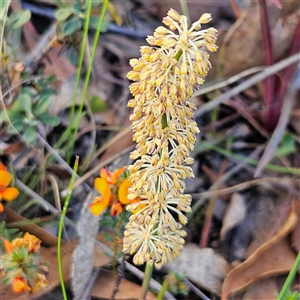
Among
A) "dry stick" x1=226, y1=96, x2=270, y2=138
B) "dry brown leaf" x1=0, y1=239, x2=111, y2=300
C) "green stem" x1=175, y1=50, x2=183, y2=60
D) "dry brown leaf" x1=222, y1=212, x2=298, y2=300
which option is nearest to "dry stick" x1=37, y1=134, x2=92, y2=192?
"dry brown leaf" x1=0, y1=239, x2=111, y2=300

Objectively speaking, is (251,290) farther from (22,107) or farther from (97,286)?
(22,107)

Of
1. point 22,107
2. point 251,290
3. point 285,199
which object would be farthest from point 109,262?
point 285,199

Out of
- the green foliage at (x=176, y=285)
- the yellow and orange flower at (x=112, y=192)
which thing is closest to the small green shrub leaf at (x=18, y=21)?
the yellow and orange flower at (x=112, y=192)

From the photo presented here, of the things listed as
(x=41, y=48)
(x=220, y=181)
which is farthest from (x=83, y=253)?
(x=41, y=48)

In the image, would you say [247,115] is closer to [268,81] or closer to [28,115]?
[268,81]

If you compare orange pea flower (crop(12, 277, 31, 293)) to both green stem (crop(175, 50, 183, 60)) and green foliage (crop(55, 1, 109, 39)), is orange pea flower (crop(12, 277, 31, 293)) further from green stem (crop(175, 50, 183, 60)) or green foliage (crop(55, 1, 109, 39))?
green foliage (crop(55, 1, 109, 39))

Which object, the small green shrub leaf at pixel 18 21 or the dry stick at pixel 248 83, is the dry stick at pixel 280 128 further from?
the small green shrub leaf at pixel 18 21

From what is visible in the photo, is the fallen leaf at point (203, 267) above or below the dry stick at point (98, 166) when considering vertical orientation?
below
